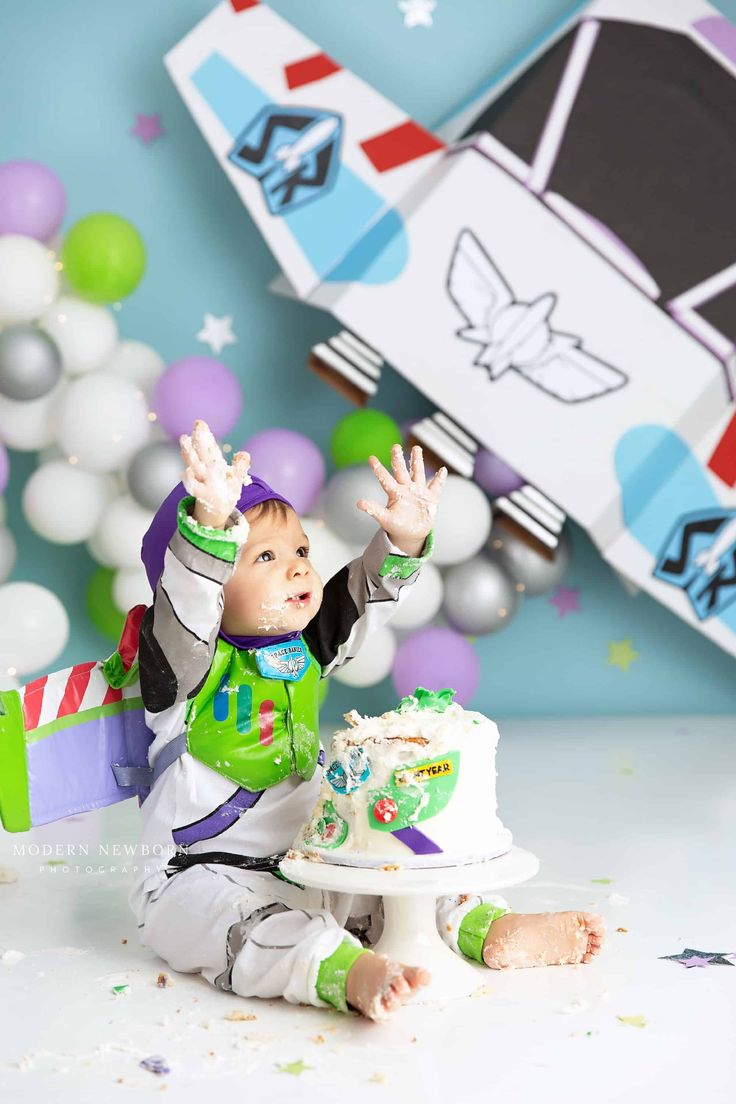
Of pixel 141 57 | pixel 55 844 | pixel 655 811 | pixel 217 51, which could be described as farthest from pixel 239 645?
pixel 141 57

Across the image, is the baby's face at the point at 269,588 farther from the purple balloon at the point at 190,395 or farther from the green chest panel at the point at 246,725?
the purple balloon at the point at 190,395

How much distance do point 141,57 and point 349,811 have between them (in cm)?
262

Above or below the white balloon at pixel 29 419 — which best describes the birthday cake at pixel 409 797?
below

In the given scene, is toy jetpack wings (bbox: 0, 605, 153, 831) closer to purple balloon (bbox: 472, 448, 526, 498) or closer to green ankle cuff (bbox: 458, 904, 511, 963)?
green ankle cuff (bbox: 458, 904, 511, 963)

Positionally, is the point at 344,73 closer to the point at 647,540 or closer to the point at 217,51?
the point at 217,51

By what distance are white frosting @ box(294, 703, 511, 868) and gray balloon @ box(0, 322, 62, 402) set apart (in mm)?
1595

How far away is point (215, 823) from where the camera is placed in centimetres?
169

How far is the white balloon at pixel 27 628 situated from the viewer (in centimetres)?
292

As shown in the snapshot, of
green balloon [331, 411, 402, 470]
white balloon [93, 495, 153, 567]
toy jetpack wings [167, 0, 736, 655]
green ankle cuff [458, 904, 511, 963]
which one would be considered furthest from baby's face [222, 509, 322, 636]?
toy jetpack wings [167, 0, 736, 655]

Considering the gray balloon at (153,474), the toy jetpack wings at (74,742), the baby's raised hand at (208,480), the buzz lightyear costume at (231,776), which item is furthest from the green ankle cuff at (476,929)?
the gray balloon at (153,474)

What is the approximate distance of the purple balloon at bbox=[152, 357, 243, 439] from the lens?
304cm

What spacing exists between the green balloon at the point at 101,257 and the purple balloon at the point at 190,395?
23cm

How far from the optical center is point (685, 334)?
128 inches

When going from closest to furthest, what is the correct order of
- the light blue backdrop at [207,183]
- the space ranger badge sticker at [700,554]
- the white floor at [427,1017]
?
the white floor at [427,1017]
the space ranger badge sticker at [700,554]
the light blue backdrop at [207,183]
